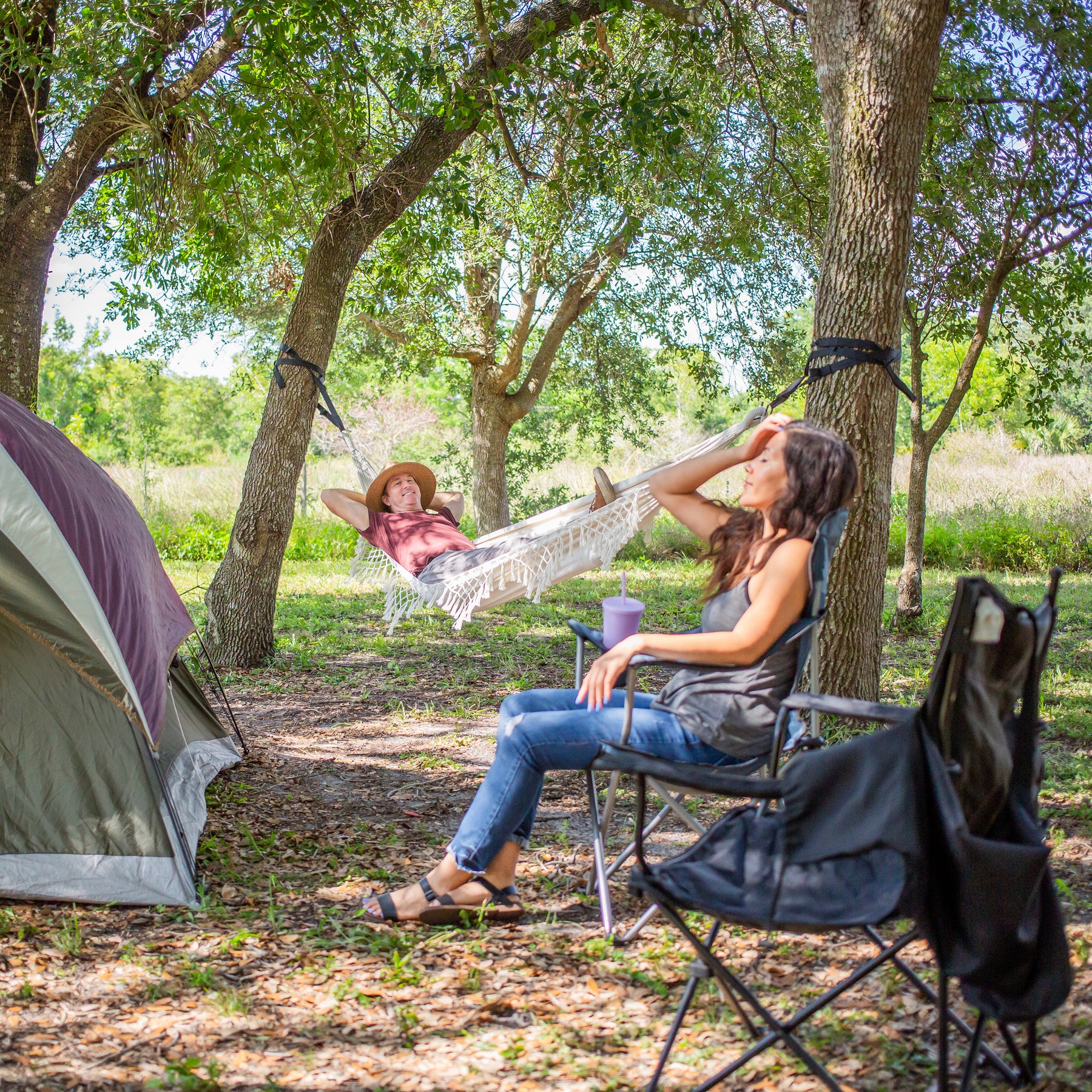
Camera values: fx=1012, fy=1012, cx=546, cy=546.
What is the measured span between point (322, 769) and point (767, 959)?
5.76ft

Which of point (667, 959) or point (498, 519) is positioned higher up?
point (498, 519)

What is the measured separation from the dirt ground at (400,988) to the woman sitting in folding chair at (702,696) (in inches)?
5.5

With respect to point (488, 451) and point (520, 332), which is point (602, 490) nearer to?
point (520, 332)

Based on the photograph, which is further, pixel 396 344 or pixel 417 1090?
pixel 396 344

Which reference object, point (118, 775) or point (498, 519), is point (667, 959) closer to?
point (118, 775)

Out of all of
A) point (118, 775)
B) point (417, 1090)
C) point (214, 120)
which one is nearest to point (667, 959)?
point (417, 1090)

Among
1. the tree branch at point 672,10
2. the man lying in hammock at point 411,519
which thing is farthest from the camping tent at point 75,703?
the tree branch at point 672,10

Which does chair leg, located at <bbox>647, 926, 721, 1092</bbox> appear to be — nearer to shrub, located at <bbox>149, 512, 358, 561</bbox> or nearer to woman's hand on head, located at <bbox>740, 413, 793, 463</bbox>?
woman's hand on head, located at <bbox>740, 413, 793, 463</bbox>

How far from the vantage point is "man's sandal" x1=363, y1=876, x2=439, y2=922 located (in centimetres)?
217

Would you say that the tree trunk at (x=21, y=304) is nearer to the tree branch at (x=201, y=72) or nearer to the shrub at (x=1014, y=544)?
the tree branch at (x=201, y=72)

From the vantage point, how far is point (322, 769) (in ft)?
10.9

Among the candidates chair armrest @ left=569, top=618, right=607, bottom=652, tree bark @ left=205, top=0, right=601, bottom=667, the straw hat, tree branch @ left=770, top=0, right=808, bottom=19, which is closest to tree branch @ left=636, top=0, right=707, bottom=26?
tree bark @ left=205, top=0, right=601, bottom=667

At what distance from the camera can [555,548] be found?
142 inches

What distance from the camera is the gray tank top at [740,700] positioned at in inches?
79.3
